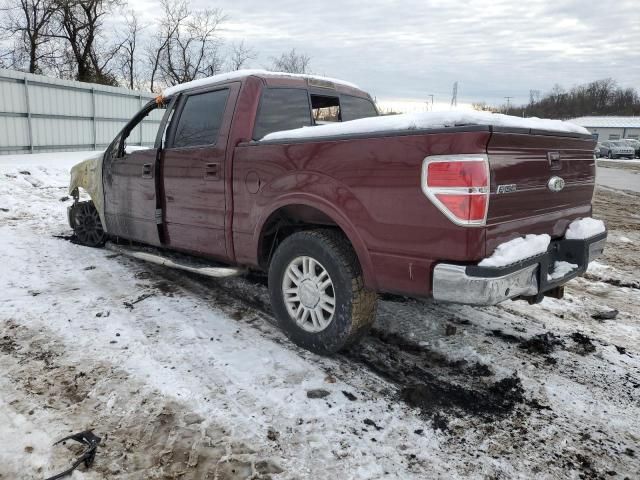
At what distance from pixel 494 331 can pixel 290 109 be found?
255 centimetres

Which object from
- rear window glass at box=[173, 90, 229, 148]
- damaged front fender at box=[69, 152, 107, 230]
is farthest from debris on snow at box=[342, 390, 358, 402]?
damaged front fender at box=[69, 152, 107, 230]

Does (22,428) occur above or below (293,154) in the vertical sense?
below

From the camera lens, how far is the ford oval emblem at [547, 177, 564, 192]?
3135 mm

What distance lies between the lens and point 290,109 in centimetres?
426

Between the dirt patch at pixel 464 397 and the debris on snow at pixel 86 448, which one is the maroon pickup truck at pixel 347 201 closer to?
the dirt patch at pixel 464 397

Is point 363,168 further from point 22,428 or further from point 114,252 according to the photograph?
point 114,252

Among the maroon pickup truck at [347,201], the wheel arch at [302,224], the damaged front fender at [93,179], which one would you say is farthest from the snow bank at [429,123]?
the damaged front fender at [93,179]

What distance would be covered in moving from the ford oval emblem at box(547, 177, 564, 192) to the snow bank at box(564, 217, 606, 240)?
41 centimetres

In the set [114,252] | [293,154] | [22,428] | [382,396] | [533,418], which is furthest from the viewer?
[114,252]

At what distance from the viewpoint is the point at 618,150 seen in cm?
4097

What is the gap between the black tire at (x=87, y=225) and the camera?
6.35 meters

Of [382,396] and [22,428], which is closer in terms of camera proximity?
[22,428]

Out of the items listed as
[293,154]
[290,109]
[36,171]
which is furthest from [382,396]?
[36,171]

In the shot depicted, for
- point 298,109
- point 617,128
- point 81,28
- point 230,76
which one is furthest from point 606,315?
point 617,128
